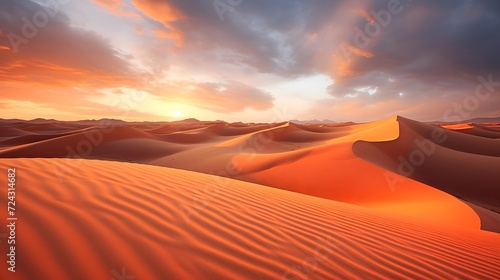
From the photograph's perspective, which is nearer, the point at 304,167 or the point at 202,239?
the point at 202,239

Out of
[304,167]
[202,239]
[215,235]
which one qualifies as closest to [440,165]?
[304,167]

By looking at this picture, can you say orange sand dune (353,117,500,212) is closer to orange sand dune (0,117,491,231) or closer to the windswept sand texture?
orange sand dune (0,117,491,231)

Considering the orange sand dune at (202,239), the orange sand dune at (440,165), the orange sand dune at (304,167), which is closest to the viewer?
the orange sand dune at (202,239)

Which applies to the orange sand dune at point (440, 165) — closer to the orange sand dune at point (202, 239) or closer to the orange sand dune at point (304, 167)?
the orange sand dune at point (304, 167)

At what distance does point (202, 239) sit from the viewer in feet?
6.77

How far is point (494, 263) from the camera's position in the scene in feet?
8.76

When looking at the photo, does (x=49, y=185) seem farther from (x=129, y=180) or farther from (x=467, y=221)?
(x=467, y=221)

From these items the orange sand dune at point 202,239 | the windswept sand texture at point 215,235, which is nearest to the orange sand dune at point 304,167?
the windswept sand texture at point 215,235

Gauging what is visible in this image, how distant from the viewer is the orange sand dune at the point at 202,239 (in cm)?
162

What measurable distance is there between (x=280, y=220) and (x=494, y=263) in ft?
8.21

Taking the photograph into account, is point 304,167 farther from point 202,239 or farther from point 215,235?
point 202,239

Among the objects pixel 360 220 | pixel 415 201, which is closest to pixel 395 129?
pixel 415 201

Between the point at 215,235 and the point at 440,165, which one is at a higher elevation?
the point at 215,235

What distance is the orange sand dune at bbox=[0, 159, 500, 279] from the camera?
1617 millimetres
